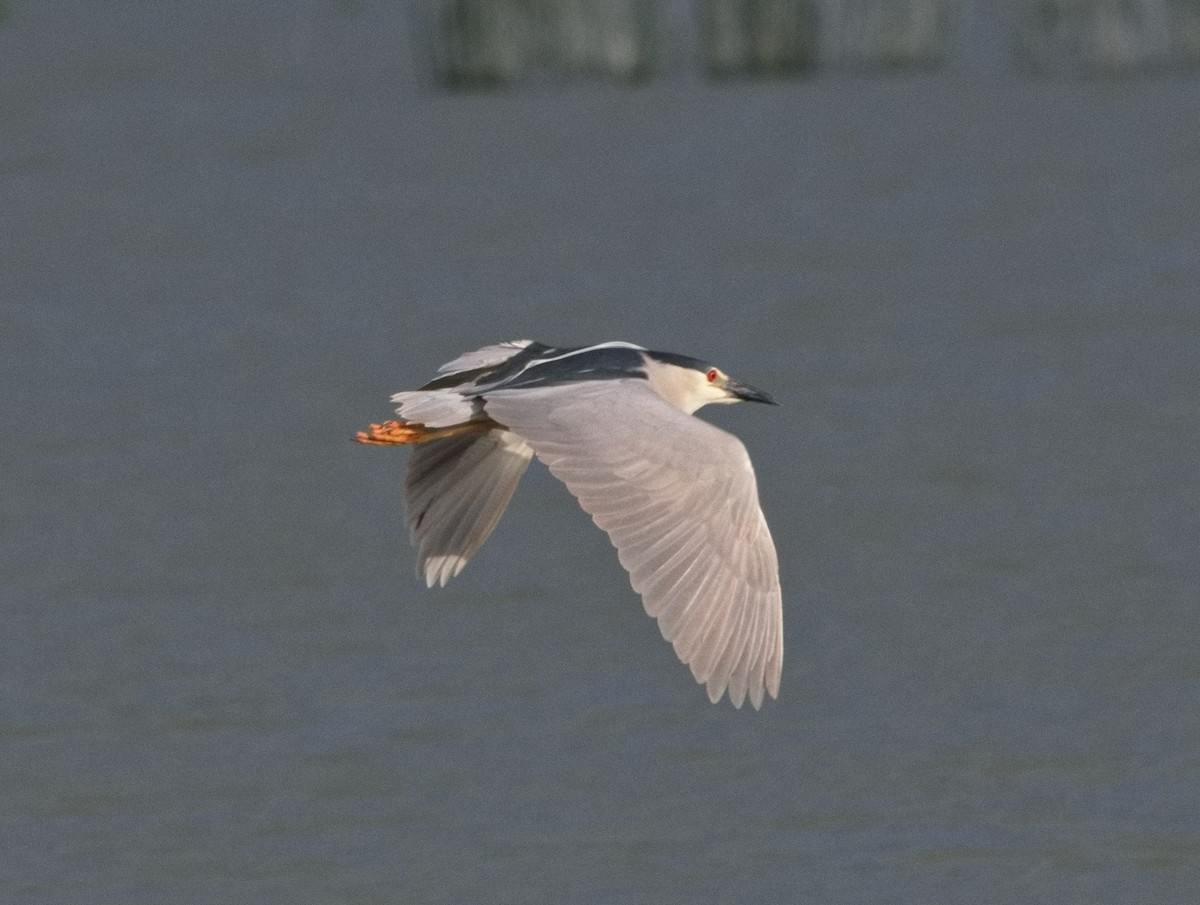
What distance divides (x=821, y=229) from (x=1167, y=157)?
10.6ft

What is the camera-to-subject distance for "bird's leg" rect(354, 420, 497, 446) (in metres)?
7.61

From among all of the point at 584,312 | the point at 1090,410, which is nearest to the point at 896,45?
the point at 584,312

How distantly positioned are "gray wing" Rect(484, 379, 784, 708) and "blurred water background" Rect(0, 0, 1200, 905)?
1242 millimetres

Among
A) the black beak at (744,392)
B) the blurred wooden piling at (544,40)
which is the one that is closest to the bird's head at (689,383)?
the black beak at (744,392)

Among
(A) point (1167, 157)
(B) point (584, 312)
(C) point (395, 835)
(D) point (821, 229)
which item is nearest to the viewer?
(C) point (395, 835)

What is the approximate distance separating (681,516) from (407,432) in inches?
38.1

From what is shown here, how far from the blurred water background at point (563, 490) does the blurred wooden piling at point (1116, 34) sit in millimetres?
43

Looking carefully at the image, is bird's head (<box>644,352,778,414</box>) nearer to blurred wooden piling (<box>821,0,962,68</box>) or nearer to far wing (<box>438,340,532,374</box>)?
far wing (<box>438,340,532,374</box>)

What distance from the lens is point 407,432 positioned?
7.61 metres

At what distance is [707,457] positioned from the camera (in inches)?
279

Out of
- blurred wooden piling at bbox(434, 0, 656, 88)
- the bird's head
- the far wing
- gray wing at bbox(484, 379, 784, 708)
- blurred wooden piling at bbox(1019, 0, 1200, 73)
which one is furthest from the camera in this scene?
Result: blurred wooden piling at bbox(1019, 0, 1200, 73)

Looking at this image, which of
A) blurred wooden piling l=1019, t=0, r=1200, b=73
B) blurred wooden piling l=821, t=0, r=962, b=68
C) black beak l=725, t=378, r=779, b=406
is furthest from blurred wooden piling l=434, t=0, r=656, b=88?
black beak l=725, t=378, r=779, b=406

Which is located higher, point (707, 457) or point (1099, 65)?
point (707, 457)

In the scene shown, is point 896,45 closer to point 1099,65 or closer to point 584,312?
point 1099,65
